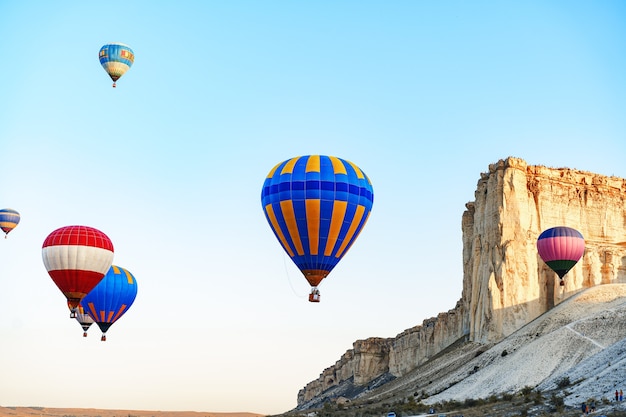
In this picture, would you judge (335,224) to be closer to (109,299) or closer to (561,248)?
(109,299)

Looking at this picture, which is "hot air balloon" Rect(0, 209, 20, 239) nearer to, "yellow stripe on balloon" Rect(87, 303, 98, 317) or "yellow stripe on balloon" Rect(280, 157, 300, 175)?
"yellow stripe on balloon" Rect(87, 303, 98, 317)

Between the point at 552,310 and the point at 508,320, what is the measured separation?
364cm

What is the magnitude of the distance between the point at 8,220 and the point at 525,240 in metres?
46.5

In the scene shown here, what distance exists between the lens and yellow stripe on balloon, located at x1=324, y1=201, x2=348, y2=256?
165ft

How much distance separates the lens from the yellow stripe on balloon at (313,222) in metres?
49.9

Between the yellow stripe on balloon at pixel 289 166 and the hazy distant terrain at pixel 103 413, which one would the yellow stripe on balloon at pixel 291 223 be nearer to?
the yellow stripe on balloon at pixel 289 166

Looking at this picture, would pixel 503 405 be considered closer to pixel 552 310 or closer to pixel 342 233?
pixel 342 233

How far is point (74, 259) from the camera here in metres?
56.9

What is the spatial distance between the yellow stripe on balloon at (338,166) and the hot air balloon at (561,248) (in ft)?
84.6

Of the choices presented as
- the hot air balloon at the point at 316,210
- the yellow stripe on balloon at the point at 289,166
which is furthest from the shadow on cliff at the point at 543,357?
the yellow stripe on balloon at the point at 289,166

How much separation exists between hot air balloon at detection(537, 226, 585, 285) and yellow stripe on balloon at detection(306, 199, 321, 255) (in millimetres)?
27347

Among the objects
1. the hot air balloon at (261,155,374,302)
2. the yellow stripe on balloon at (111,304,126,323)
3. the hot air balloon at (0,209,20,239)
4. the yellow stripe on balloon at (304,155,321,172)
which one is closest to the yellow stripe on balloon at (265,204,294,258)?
the hot air balloon at (261,155,374,302)

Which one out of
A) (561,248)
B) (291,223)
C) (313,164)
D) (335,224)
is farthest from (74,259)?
(561,248)

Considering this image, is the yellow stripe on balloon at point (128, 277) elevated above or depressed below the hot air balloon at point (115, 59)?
below
